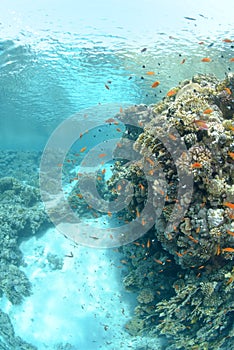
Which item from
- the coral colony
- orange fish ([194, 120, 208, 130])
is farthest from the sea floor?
orange fish ([194, 120, 208, 130])

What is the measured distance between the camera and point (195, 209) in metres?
5.60

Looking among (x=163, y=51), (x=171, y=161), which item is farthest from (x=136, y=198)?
(x=163, y=51)

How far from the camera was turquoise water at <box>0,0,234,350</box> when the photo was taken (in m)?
9.97

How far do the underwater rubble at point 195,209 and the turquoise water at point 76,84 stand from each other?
2146 mm

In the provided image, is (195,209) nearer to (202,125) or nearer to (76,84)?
(202,125)

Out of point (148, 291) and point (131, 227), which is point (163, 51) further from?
point (148, 291)

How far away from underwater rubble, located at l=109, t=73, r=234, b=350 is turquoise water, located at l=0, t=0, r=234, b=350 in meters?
2.15

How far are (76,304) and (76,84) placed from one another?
22.2 metres

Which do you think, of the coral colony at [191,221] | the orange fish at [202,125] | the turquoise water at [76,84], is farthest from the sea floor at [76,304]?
the orange fish at [202,125]

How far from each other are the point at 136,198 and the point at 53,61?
1907cm

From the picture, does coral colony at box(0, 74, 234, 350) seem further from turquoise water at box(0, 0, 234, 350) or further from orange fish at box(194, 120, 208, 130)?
turquoise water at box(0, 0, 234, 350)

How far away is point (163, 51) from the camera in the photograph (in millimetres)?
18656

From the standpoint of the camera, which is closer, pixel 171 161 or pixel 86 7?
pixel 171 161

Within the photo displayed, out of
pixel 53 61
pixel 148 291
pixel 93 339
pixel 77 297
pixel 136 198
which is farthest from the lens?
pixel 53 61
